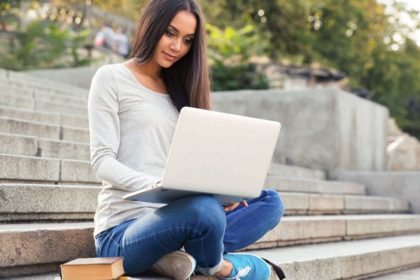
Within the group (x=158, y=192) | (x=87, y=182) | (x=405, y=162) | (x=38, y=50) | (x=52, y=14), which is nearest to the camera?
(x=158, y=192)

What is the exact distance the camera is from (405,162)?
974 cm

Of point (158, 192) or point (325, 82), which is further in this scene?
point (325, 82)

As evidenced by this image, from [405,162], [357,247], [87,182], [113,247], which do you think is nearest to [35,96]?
[87,182]

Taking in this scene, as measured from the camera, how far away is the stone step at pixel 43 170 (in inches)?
133

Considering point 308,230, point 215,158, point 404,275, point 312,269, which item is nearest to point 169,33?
point 215,158

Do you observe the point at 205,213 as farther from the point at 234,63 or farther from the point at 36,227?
the point at 234,63

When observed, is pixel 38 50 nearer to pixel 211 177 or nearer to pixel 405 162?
pixel 405 162

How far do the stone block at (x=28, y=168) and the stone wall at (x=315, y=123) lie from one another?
3922 millimetres

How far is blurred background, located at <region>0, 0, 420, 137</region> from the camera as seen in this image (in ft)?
36.4

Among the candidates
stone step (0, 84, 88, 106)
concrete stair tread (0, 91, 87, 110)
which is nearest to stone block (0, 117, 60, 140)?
concrete stair tread (0, 91, 87, 110)

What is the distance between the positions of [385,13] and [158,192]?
23312 millimetres

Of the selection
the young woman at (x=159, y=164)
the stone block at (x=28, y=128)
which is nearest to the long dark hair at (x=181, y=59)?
the young woman at (x=159, y=164)

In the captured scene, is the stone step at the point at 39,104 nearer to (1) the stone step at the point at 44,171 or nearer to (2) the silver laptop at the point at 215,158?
(1) the stone step at the point at 44,171

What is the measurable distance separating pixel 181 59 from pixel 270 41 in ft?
55.9
